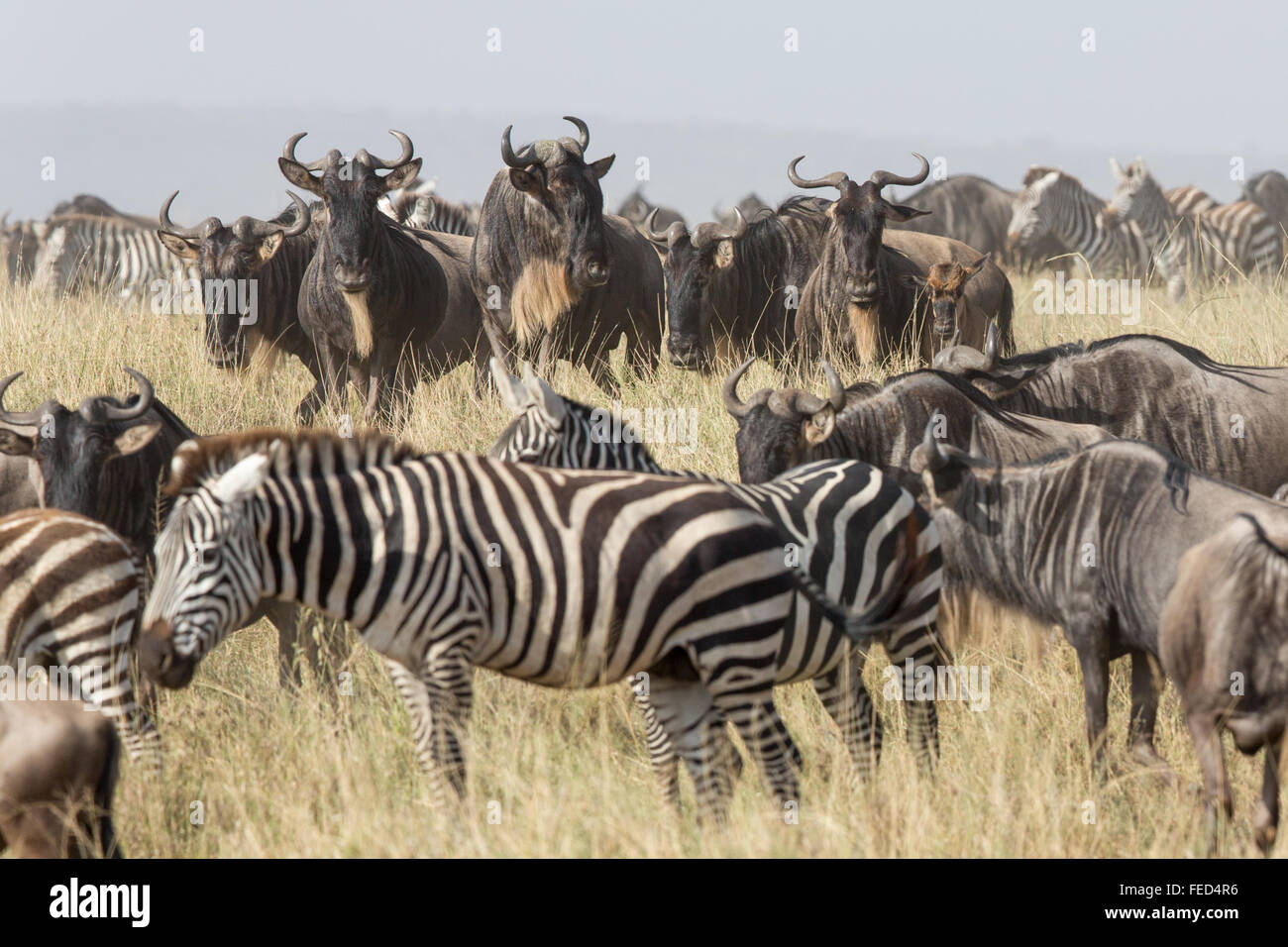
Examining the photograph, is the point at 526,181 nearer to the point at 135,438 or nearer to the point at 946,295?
the point at 946,295

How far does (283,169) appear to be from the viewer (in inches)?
403

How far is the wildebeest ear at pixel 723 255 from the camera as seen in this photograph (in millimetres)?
11312

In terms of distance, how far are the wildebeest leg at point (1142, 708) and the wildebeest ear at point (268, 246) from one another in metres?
7.07

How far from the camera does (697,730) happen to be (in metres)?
4.61

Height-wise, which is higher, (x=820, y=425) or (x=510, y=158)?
(x=510, y=158)

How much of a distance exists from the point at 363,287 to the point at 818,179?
3.34 m

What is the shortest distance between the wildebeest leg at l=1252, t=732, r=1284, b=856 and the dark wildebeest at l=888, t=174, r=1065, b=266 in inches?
708

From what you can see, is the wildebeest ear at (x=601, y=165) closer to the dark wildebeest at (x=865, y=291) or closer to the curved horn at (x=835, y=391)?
the dark wildebeest at (x=865, y=291)

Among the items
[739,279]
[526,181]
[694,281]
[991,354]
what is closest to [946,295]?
[694,281]

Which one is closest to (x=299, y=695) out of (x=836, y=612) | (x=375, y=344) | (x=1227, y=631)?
(x=836, y=612)

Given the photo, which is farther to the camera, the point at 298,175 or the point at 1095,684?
the point at 298,175

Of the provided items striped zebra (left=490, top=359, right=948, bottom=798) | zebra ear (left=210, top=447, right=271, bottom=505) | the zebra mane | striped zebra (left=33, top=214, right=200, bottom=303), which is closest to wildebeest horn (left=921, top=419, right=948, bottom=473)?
striped zebra (left=490, top=359, right=948, bottom=798)

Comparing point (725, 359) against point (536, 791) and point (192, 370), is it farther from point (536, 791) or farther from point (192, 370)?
point (536, 791)

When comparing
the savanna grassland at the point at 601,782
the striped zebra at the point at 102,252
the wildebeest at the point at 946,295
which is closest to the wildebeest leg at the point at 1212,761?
the savanna grassland at the point at 601,782
